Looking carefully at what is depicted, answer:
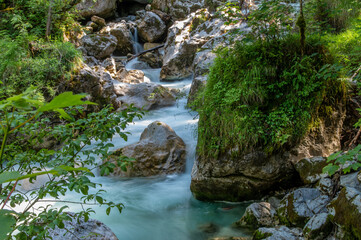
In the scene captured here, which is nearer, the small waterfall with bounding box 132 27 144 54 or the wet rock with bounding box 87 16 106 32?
the small waterfall with bounding box 132 27 144 54

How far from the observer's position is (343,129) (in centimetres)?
469

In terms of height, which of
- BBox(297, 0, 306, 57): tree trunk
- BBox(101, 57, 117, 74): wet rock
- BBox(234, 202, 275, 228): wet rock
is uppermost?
BBox(297, 0, 306, 57): tree trunk

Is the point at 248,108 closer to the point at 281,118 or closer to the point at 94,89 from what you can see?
the point at 281,118

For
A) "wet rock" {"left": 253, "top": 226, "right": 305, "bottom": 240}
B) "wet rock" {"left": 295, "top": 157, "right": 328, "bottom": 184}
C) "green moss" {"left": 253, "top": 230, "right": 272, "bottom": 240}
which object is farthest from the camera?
"wet rock" {"left": 295, "top": 157, "right": 328, "bottom": 184}

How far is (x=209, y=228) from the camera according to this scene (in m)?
3.93

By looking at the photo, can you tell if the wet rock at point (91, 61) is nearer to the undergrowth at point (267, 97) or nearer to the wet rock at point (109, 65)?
the wet rock at point (109, 65)

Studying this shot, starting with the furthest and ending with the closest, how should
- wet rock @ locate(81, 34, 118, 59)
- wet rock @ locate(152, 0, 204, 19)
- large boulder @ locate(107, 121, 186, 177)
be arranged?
1. wet rock @ locate(152, 0, 204, 19)
2. wet rock @ locate(81, 34, 118, 59)
3. large boulder @ locate(107, 121, 186, 177)

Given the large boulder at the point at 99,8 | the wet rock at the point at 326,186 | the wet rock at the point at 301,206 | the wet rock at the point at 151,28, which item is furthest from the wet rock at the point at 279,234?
the large boulder at the point at 99,8

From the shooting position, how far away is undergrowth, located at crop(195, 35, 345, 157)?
4.13 metres

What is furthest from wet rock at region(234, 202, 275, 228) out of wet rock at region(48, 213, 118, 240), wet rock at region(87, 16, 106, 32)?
wet rock at region(87, 16, 106, 32)

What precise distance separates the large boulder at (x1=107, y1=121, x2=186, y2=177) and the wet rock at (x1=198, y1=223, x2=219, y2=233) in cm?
197

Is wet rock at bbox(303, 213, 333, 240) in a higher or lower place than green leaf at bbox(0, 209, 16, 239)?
lower

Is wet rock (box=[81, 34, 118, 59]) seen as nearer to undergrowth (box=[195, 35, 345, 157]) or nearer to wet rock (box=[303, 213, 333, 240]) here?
undergrowth (box=[195, 35, 345, 157])

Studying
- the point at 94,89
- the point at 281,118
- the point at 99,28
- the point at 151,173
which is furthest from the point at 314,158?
the point at 99,28
